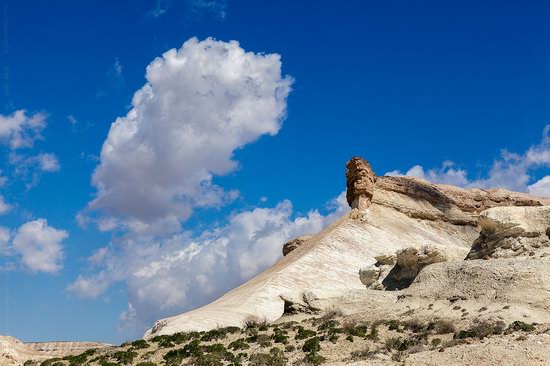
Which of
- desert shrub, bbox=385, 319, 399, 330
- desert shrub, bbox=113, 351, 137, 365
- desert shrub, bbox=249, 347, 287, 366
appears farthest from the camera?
desert shrub, bbox=113, 351, 137, 365

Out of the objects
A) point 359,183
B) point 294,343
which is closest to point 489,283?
point 294,343

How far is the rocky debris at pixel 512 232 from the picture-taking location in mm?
28188

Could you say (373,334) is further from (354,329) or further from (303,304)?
(303,304)

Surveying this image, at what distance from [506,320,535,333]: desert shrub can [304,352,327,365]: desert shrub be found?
6.18 metres

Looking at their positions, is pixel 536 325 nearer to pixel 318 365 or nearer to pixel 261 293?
pixel 318 365

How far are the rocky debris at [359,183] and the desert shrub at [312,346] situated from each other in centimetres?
4087

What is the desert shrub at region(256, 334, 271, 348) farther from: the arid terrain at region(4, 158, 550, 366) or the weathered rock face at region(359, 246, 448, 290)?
the weathered rock face at region(359, 246, 448, 290)

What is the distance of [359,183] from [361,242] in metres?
9.86

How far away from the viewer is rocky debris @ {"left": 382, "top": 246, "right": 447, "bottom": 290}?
32.1 m

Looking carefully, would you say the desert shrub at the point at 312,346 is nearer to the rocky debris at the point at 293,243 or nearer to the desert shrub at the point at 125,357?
the desert shrub at the point at 125,357

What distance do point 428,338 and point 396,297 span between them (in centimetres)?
853

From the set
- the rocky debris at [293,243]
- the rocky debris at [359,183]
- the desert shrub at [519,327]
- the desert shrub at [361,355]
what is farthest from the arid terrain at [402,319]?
the rocky debris at [293,243]

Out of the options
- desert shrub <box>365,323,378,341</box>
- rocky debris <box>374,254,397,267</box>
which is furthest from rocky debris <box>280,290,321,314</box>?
desert shrub <box>365,323,378,341</box>

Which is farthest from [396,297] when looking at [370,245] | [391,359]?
[370,245]
